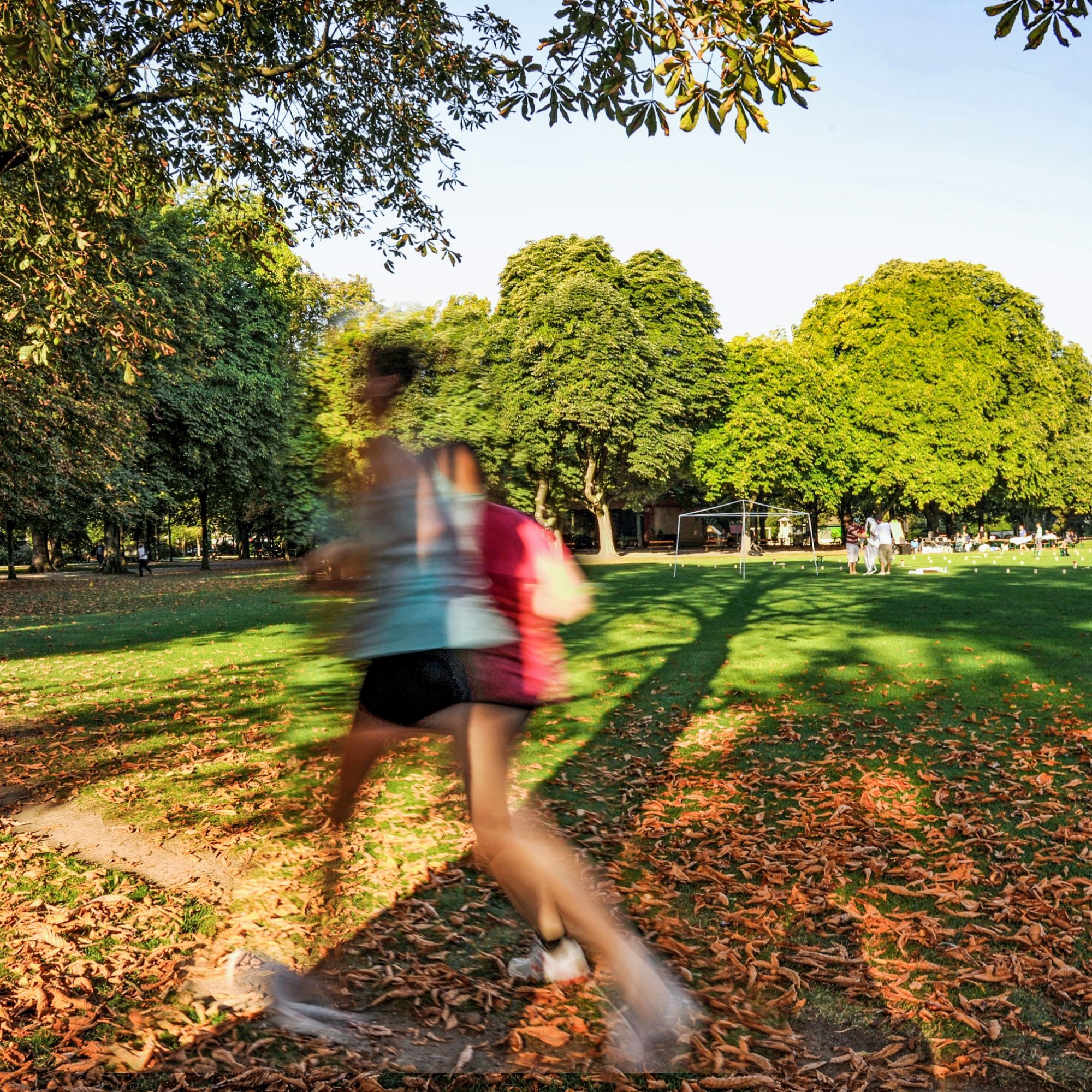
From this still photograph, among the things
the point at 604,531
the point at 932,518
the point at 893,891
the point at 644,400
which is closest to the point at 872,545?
the point at 644,400

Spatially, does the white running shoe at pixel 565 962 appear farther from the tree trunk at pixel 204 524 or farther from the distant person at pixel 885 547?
the tree trunk at pixel 204 524

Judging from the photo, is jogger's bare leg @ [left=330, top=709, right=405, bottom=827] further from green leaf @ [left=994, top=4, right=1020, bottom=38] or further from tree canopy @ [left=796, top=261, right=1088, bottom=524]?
tree canopy @ [left=796, top=261, right=1088, bottom=524]

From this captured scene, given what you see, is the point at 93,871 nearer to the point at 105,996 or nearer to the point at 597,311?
the point at 105,996

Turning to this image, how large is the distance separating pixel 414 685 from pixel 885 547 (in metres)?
30.7

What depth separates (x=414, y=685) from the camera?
304cm

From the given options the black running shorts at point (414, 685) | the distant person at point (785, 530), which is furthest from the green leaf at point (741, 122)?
the distant person at point (785, 530)

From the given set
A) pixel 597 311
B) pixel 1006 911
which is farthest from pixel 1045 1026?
pixel 597 311

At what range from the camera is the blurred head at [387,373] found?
3285mm

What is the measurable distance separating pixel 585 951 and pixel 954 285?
5610cm

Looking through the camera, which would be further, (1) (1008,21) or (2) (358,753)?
(1) (1008,21)

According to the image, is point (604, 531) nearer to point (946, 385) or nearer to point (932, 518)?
point (946, 385)

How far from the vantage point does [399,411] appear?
3.28m

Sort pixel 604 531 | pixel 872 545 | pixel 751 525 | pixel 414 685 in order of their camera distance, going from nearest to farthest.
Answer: pixel 414 685, pixel 872 545, pixel 604 531, pixel 751 525

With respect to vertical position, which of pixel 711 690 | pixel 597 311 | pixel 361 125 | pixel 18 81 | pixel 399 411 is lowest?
pixel 711 690
